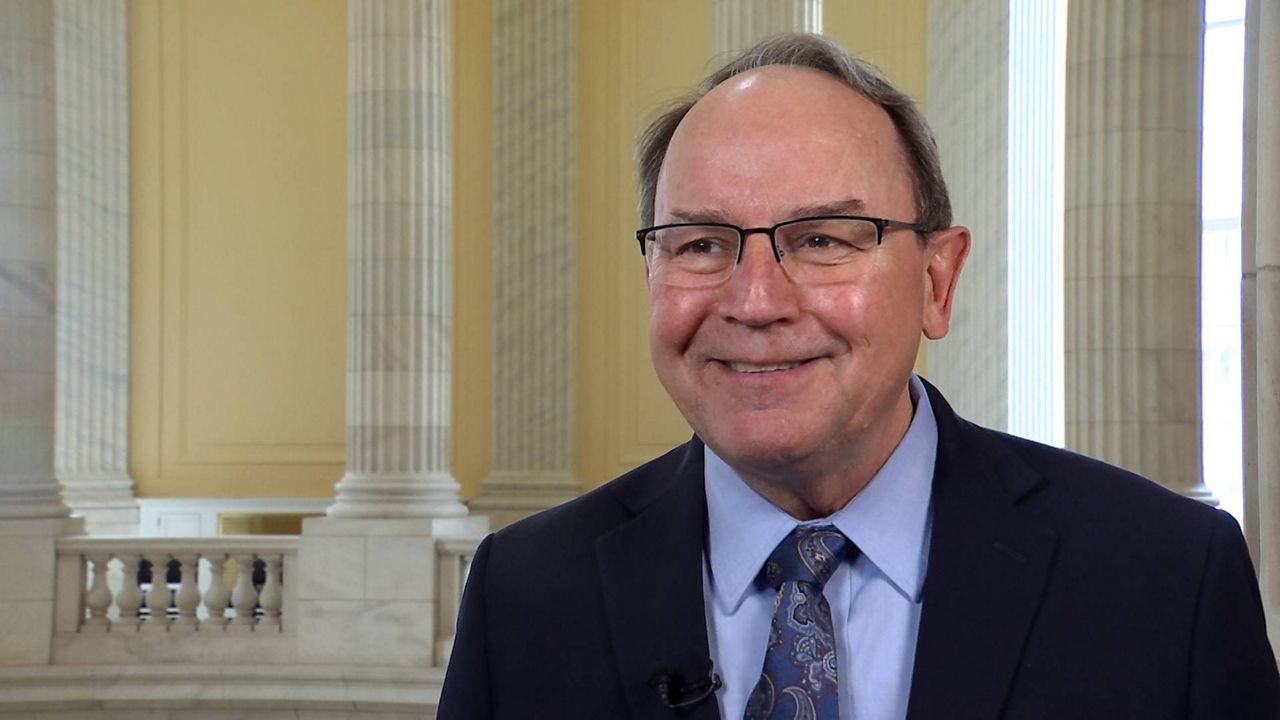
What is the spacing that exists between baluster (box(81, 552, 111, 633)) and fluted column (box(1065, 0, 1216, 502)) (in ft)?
24.2

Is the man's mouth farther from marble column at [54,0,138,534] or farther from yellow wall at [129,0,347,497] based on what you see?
yellow wall at [129,0,347,497]

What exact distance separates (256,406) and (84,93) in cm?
386

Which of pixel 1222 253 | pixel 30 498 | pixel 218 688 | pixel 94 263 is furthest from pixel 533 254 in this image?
pixel 1222 253

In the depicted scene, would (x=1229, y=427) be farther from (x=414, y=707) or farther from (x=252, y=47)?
(x=252, y=47)

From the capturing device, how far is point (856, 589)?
185 cm

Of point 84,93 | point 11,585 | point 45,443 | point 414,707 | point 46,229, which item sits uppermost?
point 84,93

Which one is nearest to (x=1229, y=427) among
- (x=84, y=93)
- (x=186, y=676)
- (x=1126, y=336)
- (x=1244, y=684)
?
(x=1126, y=336)

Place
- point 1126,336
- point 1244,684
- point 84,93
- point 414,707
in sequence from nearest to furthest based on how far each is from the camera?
point 1244,684
point 1126,336
point 414,707
point 84,93

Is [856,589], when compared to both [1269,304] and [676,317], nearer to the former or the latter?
[676,317]

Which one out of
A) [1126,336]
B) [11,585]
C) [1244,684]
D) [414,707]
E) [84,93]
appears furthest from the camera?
[84,93]

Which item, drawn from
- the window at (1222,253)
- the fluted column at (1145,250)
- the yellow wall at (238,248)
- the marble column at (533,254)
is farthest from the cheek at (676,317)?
the window at (1222,253)

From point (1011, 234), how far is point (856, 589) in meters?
12.4

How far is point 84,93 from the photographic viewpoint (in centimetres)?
1656

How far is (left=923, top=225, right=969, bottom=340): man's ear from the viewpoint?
75.9 inches
